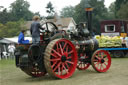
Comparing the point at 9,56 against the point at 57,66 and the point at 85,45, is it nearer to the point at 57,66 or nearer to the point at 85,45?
the point at 85,45

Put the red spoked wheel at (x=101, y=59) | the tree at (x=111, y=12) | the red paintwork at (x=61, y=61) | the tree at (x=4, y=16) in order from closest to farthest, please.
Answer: the red paintwork at (x=61, y=61), the red spoked wheel at (x=101, y=59), the tree at (x=4, y=16), the tree at (x=111, y=12)

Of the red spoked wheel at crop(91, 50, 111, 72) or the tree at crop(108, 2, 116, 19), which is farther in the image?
the tree at crop(108, 2, 116, 19)

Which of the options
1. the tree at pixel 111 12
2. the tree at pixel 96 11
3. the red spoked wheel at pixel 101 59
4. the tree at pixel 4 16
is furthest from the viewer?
the tree at pixel 111 12

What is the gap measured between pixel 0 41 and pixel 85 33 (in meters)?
13.3

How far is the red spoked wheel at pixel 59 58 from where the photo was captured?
255 inches

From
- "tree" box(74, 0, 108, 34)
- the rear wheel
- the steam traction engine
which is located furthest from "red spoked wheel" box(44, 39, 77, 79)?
"tree" box(74, 0, 108, 34)

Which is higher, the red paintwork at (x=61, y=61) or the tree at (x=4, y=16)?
the tree at (x=4, y=16)

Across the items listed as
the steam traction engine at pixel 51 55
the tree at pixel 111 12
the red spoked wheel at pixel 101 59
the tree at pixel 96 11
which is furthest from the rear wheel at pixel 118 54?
the tree at pixel 111 12

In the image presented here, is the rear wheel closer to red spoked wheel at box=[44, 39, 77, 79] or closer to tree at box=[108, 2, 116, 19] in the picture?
red spoked wheel at box=[44, 39, 77, 79]

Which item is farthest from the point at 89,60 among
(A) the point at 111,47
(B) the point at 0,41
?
(B) the point at 0,41

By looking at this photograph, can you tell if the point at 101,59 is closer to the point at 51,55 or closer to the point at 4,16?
the point at 51,55

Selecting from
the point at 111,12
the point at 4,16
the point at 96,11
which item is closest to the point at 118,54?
the point at 4,16

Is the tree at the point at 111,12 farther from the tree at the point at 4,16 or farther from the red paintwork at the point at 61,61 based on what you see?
the red paintwork at the point at 61,61

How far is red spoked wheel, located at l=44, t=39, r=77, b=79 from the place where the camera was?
6469 mm
